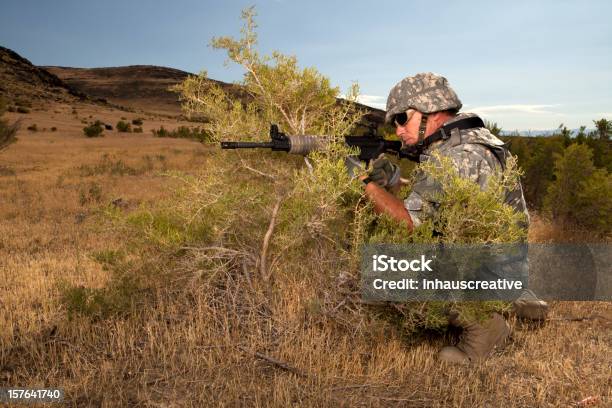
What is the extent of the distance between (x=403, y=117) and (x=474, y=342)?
221 cm

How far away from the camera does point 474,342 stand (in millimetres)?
4586

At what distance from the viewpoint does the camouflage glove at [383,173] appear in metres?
4.68

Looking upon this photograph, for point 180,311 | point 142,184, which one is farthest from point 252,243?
point 142,184

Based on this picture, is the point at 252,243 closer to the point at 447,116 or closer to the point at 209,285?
the point at 209,285

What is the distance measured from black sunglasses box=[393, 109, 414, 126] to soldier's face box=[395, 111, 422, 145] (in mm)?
19

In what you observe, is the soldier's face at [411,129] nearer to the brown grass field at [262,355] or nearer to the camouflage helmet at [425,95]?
the camouflage helmet at [425,95]

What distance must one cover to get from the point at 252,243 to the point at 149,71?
11370 centimetres

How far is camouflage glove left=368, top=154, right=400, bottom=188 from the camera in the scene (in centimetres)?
468

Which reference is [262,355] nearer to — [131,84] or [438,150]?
[438,150]

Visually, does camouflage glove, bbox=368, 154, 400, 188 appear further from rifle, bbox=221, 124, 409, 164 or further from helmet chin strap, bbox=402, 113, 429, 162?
helmet chin strap, bbox=402, 113, 429, 162

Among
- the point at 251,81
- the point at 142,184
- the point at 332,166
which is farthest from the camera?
the point at 142,184

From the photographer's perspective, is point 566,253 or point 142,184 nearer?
point 566,253

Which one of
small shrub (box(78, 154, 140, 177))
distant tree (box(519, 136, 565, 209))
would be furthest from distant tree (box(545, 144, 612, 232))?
small shrub (box(78, 154, 140, 177))

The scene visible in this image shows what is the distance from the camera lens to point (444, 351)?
458cm
